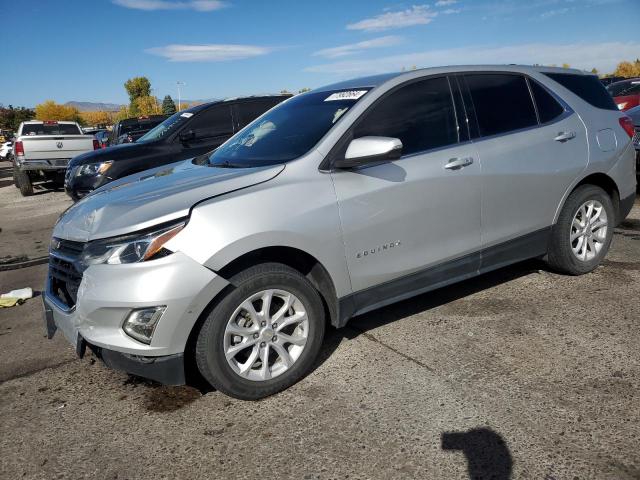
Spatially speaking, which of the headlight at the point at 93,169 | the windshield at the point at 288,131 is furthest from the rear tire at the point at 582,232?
the headlight at the point at 93,169

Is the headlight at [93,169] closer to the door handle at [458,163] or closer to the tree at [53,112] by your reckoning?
the door handle at [458,163]

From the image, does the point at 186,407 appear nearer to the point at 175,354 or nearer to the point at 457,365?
the point at 175,354

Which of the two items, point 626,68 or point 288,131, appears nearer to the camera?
point 288,131

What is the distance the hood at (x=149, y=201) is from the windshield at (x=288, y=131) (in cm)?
24

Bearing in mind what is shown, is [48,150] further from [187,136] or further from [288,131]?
[288,131]

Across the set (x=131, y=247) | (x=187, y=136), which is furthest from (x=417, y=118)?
(x=187, y=136)

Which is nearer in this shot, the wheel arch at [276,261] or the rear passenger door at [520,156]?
the wheel arch at [276,261]

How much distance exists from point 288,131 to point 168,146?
4119mm

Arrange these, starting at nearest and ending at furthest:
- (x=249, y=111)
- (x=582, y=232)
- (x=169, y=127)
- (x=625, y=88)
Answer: (x=582, y=232) → (x=169, y=127) → (x=249, y=111) → (x=625, y=88)

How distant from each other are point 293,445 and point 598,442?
1.41 metres

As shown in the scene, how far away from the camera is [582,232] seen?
4379mm

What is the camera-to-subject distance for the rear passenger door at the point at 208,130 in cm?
729

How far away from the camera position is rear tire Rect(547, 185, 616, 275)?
166 inches

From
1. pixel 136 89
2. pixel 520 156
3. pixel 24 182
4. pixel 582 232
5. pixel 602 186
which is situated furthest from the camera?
pixel 136 89
